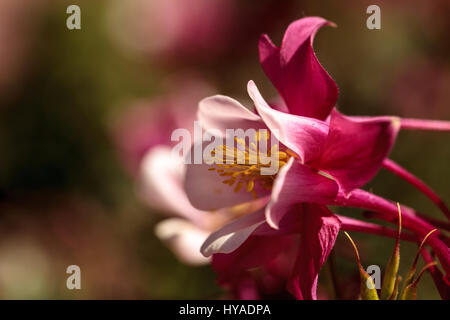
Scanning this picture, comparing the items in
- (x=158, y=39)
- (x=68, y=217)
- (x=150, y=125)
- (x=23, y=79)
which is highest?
(x=158, y=39)

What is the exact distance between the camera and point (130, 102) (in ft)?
7.73

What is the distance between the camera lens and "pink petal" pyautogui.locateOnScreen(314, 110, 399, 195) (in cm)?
73

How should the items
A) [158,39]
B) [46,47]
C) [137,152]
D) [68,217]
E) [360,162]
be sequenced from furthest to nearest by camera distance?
[158,39] → [46,47] → [68,217] → [137,152] → [360,162]

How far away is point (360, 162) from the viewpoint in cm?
76

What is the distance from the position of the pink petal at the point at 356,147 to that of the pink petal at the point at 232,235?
12 cm

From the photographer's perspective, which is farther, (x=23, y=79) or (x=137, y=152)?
(x=23, y=79)

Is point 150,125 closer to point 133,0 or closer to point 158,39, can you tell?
point 158,39

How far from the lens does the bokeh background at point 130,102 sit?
1.93 m

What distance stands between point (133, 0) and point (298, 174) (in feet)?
7.27

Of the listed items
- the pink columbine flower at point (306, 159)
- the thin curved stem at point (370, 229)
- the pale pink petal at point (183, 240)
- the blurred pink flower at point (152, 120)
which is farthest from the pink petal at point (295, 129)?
the blurred pink flower at point (152, 120)

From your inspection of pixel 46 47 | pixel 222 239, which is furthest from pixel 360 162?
pixel 46 47

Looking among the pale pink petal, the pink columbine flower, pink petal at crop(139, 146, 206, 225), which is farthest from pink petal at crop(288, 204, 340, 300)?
pink petal at crop(139, 146, 206, 225)

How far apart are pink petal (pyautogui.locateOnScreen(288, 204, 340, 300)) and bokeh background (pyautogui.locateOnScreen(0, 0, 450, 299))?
0.89 meters
